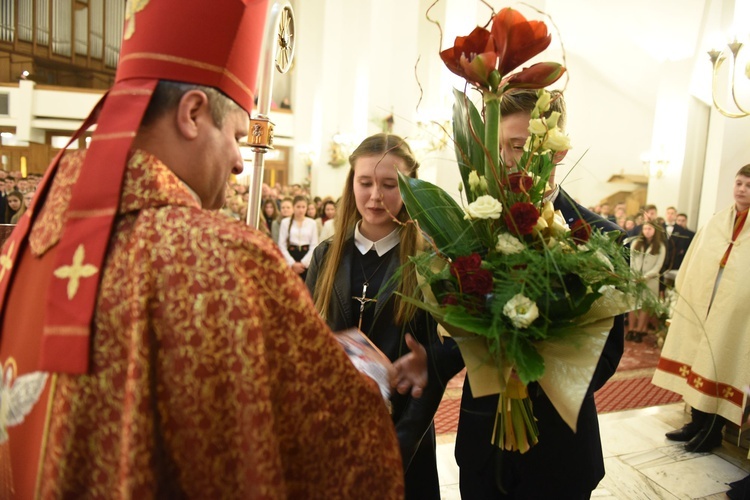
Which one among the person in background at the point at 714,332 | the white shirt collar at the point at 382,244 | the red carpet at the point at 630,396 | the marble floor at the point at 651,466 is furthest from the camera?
the red carpet at the point at 630,396

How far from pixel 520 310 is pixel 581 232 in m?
0.36

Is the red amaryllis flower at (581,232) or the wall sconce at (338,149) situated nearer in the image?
the red amaryllis flower at (581,232)

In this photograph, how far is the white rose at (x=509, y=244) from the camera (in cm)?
102

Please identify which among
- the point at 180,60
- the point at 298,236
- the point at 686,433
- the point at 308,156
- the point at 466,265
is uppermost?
the point at 308,156

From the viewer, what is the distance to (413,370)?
4.10 ft

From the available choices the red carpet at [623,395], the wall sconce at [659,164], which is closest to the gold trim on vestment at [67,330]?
the red carpet at [623,395]

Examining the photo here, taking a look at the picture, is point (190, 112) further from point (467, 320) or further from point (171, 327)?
point (467, 320)

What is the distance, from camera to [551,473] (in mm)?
1294

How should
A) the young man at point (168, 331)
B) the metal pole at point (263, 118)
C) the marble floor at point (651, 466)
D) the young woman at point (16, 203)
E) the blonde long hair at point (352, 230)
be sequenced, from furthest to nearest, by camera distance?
1. the young woman at point (16, 203)
2. the marble floor at point (651, 466)
3. the blonde long hair at point (352, 230)
4. the metal pole at point (263, 118)
5. the young man at point (168, 331)

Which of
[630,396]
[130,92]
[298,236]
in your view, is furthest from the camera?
[298,236]

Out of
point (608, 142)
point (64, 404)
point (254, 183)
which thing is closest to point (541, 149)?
point (254, 183)

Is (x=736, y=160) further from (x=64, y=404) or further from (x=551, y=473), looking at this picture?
(x=64, y=404)

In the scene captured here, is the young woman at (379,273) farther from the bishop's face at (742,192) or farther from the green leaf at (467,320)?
the bishop's face at (742,192)

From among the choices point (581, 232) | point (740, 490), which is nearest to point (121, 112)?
point (581, 232)
